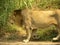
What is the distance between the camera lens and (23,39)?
4340 millimetres

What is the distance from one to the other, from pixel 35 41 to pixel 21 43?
0.29 m

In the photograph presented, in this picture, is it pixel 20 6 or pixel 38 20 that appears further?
pixel 20 6

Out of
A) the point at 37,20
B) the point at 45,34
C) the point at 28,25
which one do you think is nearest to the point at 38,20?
the point at 37,20

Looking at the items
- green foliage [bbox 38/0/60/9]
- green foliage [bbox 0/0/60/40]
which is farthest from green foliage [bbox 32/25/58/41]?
green foliage [bbox 38/0/60/9]

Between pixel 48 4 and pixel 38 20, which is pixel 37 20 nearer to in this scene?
pixel 38 20

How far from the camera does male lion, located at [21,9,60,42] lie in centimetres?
414

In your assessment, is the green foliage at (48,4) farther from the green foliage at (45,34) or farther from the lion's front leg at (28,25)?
the lion's front leg at (28,25)

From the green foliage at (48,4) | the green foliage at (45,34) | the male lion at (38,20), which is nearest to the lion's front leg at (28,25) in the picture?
the male lion at (38,20)

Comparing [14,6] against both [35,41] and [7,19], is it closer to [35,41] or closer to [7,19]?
[7,19]

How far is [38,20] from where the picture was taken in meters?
4.21

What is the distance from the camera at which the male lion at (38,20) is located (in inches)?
163

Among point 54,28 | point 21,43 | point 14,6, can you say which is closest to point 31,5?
point 14,6

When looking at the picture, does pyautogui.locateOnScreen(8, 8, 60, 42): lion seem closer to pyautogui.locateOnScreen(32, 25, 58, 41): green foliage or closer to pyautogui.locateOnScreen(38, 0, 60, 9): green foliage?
pyautogui.locateOnScreen(32, 25, 58, 41): green foliage

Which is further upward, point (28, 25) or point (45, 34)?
point (28, 25)
